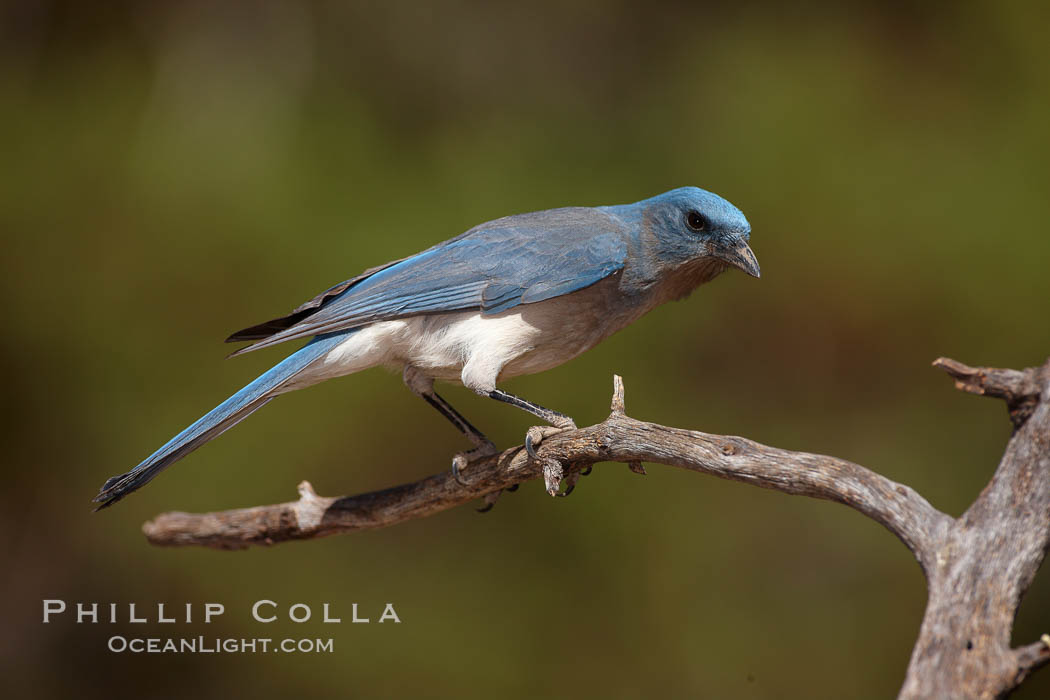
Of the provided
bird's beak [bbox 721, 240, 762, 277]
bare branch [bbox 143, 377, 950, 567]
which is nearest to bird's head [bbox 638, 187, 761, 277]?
bird's beak [bbox 721, 240, 762, 277]

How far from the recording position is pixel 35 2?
5594mm

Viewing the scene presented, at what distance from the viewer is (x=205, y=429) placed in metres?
2.95

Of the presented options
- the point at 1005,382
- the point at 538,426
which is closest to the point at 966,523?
the point at 1005,382

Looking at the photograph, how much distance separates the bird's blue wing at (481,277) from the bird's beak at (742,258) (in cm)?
36

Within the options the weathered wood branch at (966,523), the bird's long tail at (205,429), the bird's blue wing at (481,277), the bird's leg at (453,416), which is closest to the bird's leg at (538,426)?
the bird's leg at (453,416)

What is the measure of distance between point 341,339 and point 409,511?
0.64 meters

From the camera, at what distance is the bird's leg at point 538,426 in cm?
281

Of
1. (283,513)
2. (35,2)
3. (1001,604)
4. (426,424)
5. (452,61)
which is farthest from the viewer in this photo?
(452,61)

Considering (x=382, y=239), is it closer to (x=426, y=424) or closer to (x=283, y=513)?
(x=426, y=424)

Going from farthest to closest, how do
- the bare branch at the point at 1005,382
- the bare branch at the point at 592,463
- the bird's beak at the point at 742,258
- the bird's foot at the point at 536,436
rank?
the bird's beak at the point at 742,258 → the bird's foot at the point at 536,436 → the bare branch at the point at 592,463 → the bare branch at the point at 1005,382

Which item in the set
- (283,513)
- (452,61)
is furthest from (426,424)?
(452,61)

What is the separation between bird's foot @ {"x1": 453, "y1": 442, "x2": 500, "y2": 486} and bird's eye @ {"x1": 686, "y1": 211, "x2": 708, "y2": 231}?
102 cm

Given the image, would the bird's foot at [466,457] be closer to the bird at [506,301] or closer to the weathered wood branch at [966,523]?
the bird at [506,301]

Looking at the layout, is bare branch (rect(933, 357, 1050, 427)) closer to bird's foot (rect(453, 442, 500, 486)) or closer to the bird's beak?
the bird's beak
